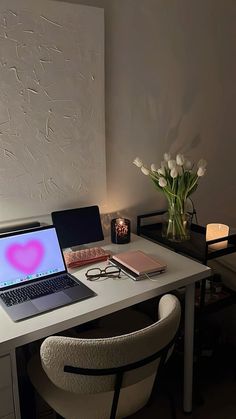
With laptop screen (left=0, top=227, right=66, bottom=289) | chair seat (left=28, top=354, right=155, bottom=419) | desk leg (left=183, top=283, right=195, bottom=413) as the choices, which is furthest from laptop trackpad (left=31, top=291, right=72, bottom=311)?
desk leg (left=183, top=283, right=195, bottom=413)

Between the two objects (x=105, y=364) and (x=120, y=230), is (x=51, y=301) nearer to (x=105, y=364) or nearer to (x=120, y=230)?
(x=105, y=364)

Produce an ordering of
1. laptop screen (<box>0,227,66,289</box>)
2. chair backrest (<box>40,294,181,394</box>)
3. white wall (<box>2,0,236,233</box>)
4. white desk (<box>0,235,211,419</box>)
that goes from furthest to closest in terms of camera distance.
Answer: white wall (<box>2,0,236,233</box>) < laptop screen (<box>0,227,66,289</box>) < white desk (<box>0,235,211,419</box>) < chair backrest (<box>40,294,181,394</box>)

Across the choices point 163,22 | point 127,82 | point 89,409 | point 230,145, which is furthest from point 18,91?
point 230,145

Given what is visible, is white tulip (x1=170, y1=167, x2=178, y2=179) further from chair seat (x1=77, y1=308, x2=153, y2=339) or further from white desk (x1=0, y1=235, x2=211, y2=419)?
chair seat (x1=77, y1=308, x2=153, y2=339)

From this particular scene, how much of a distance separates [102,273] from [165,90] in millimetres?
1043

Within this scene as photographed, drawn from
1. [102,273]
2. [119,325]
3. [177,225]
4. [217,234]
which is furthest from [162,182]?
[119,325]

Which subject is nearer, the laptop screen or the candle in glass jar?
the laptop screen

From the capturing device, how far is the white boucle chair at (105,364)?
1.00 metres

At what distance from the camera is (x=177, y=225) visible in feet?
5.90

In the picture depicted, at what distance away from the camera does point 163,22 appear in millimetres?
1822

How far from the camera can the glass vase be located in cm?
179

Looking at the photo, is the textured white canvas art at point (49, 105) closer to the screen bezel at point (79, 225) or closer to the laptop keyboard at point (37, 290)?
the screen bezel at point (79, 225)

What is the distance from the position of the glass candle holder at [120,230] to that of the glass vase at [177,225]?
21 centimetres

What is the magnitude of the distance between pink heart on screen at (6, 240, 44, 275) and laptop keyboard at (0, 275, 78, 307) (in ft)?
0.24
